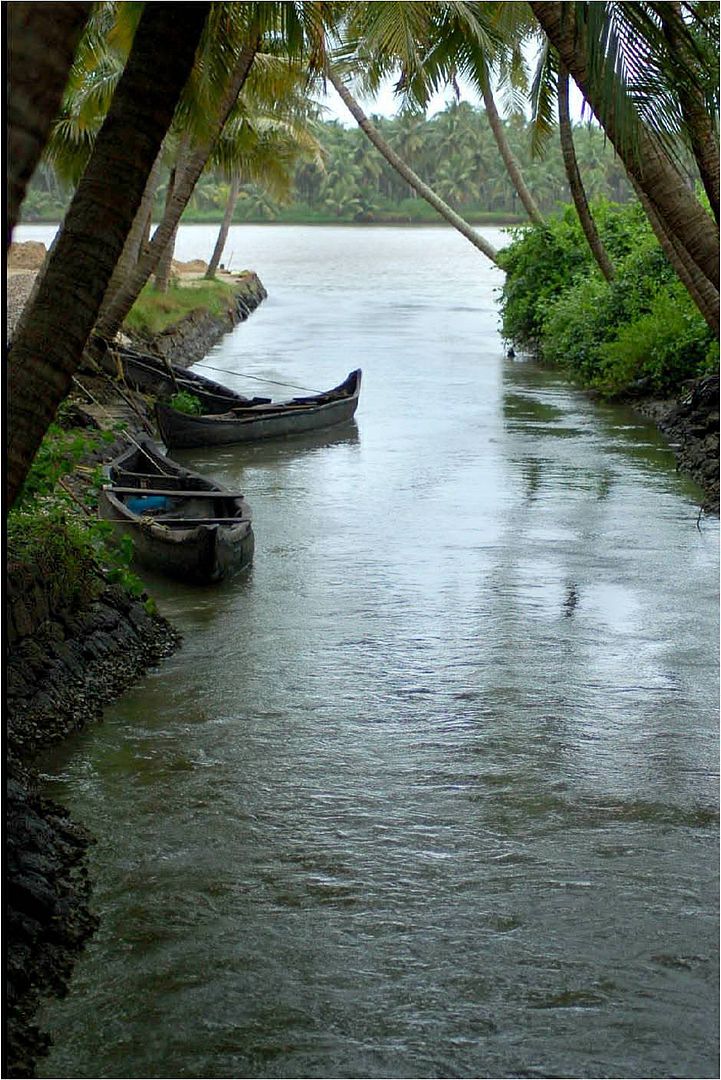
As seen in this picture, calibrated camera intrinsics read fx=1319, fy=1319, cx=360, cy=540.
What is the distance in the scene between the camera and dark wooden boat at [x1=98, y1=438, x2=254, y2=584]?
10.7m

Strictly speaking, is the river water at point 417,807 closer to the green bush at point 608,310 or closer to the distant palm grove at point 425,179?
the green bush at point 608,310

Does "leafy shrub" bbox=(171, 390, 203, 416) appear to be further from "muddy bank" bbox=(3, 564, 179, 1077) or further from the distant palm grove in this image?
the distant palm grove

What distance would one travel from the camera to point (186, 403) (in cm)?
1845

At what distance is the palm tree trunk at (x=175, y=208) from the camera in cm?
1716

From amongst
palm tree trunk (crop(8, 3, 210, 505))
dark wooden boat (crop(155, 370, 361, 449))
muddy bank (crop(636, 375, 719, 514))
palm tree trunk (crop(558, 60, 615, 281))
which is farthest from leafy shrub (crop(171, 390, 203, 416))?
palm tree trunk (crop(8, 3, 210, 505))

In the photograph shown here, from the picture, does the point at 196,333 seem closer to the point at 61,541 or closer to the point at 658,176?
the point at 658,176

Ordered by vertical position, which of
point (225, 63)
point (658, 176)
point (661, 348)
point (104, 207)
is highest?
point (225, 63)

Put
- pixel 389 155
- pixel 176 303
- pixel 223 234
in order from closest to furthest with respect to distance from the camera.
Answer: pixel 389 155
pixel 176 303
pixel 223 234

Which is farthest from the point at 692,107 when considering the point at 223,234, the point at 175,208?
the point at 223,234

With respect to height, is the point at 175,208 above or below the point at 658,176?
above

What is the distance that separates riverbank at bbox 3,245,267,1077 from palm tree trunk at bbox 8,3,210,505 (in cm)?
87

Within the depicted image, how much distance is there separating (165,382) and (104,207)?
14.3 meters

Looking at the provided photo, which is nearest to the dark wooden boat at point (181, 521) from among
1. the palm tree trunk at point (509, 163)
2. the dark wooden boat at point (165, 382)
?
the dark wooden boat at point (165, 382)

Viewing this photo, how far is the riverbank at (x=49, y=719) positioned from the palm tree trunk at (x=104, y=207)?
34.2 inches
